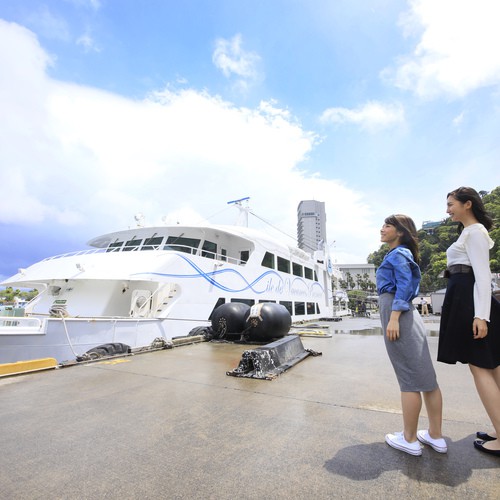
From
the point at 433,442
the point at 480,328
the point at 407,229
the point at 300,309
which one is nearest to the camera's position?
the point at 480,328

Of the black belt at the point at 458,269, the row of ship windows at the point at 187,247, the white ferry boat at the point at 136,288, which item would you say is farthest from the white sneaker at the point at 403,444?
the row of ship windows at the point at 187,247

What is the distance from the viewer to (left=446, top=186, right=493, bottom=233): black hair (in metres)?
2.23

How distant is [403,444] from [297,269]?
57.0 feet

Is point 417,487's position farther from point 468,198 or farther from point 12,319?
point 12,319

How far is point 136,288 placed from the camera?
404 inches

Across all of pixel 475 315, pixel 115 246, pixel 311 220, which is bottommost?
pixel 475 315

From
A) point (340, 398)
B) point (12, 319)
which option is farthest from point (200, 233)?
point (340, 398)

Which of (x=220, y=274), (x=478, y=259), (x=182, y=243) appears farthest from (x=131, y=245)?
(x=478, y=259)

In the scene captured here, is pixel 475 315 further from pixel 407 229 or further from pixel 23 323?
pixel 23 323

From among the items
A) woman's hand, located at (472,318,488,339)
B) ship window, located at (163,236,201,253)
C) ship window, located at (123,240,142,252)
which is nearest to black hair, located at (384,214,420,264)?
woman's hand, located at (472,318,488,339)

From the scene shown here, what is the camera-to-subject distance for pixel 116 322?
793 cm

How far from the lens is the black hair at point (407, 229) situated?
7.68ft

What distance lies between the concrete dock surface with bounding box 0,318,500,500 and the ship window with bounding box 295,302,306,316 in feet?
47.9

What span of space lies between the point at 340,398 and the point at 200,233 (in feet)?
34.7
